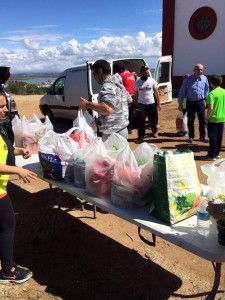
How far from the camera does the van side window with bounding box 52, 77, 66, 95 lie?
10.2 meters

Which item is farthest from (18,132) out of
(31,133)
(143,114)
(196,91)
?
(143,114)

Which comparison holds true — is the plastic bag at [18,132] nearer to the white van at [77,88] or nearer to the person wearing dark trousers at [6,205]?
the person wearing dark trousers at [6,205]

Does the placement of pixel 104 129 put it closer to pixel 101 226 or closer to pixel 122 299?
pixel 101 226

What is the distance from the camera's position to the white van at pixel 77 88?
877 cm

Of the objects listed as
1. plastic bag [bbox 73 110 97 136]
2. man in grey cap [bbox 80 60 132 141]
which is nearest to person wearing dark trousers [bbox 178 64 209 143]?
man in grey cap [bbox 80 60 132 141]

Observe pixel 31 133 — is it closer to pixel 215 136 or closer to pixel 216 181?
pixel 216 181

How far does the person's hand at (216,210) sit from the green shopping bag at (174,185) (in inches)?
8.8

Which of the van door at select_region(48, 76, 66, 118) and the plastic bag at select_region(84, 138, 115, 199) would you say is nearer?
the plastic bag at select_region(84, 138, 115, 199)

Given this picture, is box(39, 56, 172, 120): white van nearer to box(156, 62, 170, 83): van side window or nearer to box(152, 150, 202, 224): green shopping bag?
box(156, 62, 170, 83): van side window

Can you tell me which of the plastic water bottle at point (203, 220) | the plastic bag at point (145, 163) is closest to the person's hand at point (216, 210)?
the plastic water bottle at point (203, 220)

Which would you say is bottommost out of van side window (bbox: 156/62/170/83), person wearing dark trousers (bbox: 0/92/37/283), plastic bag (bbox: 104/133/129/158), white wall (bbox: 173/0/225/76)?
person wearing dark trousers (bbox: 0/92/37/283)

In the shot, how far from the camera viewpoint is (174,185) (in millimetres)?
Answer: 1984

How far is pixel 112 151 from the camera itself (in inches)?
104

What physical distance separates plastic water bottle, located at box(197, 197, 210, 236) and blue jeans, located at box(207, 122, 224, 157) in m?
4.22
